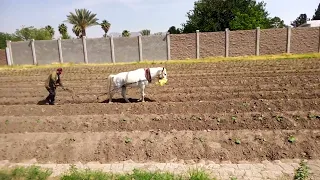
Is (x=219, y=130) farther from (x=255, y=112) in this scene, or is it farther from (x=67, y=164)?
(x=67, y=164)

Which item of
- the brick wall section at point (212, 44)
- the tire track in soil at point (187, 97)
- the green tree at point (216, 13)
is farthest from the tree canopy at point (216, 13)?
the tire track in soil at point (187, 97)

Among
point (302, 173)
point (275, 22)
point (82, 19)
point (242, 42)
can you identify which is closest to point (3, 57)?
point (82, 19)

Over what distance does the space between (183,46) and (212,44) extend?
2.63m

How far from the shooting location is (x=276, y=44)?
25.1m

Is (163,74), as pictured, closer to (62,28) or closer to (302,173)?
(302,173)

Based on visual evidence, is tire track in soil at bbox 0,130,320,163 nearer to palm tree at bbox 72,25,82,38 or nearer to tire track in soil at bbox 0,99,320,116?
tire track in soil at bbox 0,99,320,116

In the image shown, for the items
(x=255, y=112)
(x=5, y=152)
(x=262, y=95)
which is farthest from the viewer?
(x=262, y=95)

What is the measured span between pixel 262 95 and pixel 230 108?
2037mm

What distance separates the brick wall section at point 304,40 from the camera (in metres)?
24.5

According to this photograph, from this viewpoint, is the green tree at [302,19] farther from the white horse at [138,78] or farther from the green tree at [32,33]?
the white horse at [138,78]

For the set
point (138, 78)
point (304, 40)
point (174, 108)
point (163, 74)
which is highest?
point (304, 40)

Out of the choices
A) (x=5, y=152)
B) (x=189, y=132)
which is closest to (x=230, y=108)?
(x=189, y=132)

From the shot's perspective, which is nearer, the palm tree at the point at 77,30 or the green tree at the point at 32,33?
the palm tree at the point at 77,30

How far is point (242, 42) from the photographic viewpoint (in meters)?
25.4
